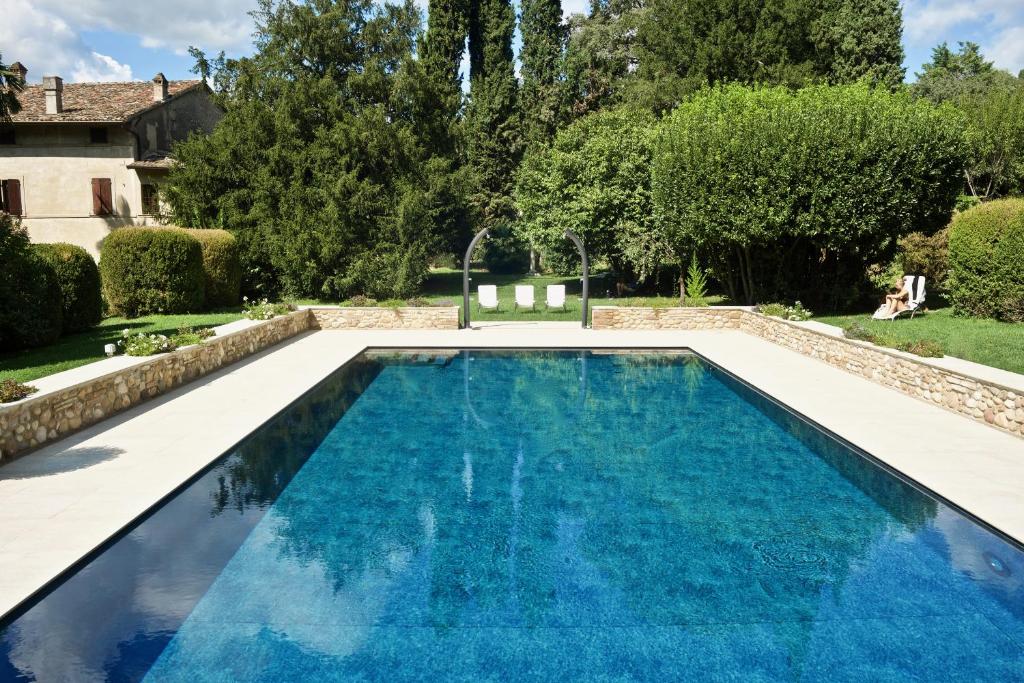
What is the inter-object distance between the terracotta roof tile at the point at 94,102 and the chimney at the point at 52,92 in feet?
0.97

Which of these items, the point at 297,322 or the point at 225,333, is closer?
the point at 225,333

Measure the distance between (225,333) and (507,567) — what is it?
9975mm

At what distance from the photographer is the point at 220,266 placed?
2173 centimetres

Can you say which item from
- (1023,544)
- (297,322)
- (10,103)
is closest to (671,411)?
(1023,544)

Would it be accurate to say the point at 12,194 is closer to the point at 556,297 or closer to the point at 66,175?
the point at 66,175

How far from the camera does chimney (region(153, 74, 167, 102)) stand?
3084 cm

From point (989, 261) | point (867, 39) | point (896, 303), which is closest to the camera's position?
point (989, 261)

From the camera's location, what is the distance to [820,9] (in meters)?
33.3

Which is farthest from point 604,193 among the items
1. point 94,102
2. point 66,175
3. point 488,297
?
point 94,102

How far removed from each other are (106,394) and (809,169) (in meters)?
16.0

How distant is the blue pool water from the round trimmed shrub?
8.96 meters

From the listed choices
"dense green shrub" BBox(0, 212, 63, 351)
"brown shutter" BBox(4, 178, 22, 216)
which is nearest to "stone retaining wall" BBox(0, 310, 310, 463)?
"dense green shrub" BBox(0, 212, 63, 351)

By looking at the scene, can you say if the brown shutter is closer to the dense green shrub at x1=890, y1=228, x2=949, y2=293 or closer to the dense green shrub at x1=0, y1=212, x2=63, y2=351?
the dense green shrub at x1=0, y1=212, x2=63, y2=351

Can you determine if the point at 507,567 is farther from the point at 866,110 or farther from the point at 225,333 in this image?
the point at 866,110
